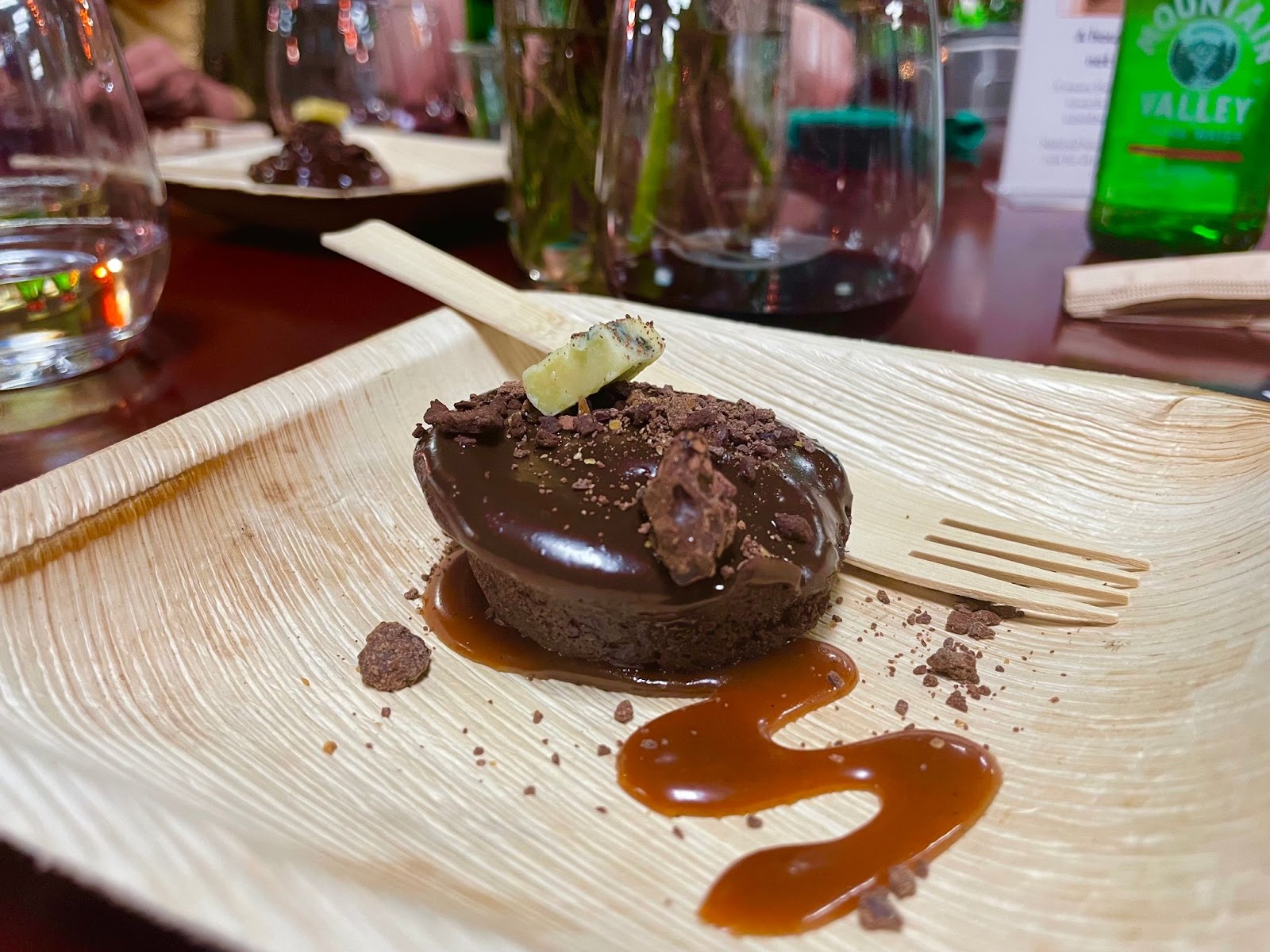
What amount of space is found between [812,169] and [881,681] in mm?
1007

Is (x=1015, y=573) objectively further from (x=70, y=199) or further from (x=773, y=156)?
(x=70, y=199)

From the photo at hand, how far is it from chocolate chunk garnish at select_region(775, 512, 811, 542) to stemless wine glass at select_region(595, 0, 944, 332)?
2.33 ft

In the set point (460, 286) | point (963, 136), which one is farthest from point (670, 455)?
point (963, 136)

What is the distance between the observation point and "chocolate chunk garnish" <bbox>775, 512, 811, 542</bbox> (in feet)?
3.40

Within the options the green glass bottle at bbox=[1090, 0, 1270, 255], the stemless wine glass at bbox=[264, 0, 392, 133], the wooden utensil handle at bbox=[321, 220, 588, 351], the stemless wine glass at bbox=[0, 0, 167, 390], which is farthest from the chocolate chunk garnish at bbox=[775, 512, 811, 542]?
the stemless wine glass at bbox=[264, 0, 392, 133]

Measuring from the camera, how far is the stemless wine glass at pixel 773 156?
1590 mm

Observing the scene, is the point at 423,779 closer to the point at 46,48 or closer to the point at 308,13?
the point at 46,48

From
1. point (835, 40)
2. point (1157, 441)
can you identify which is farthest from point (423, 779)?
point (835, 40)

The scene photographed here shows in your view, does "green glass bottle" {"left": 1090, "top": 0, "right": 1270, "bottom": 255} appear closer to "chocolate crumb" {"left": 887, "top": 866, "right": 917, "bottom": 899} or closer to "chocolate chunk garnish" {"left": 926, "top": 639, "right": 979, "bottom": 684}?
"chocolate chunk garnish" {"left": 926, "top": 639, "right": 979, "bottom": 684}

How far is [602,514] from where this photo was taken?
102cm

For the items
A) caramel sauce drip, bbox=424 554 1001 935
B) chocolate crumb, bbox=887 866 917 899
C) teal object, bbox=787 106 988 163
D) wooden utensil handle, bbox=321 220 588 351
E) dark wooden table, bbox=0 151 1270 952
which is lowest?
caramel sauce drip, bbox=424 554 1001 935

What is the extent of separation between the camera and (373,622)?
3.86ft

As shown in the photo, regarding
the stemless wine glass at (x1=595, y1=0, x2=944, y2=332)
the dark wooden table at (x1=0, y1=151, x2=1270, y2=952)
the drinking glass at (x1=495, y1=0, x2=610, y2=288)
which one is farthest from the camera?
the drinking glass at (x1=495, y1=0, x2=610, y2=288)

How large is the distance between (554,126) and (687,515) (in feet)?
4.17
